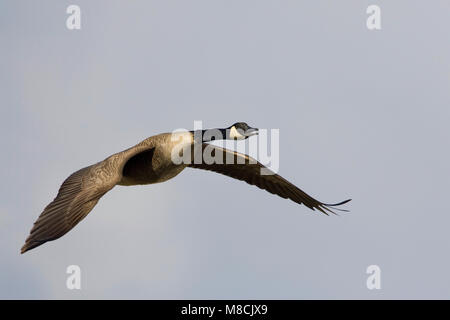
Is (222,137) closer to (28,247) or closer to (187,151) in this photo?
(187,151)

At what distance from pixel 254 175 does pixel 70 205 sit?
4920 mm

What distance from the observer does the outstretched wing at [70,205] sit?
10898 mm

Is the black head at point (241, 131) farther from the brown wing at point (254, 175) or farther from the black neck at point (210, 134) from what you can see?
the brown wing at point (254, 175)

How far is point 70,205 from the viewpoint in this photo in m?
11.5

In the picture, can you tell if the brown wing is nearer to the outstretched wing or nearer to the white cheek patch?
the white cheek patch

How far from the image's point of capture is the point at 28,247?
1066 cm

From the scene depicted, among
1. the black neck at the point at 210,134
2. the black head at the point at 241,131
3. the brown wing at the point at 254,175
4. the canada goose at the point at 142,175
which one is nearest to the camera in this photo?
the canada goose at the point at 142,175

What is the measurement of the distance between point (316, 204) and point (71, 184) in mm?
5124

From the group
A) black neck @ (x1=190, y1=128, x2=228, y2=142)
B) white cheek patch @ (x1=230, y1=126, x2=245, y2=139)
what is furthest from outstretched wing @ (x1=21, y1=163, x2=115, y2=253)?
white cheek patch @ (x1=230, y1=126, x2=245, y2=139)

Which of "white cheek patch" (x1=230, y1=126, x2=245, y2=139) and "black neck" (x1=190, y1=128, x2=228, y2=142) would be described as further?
"black neck" (x1=190, y1=128, x2=228, y2=142)

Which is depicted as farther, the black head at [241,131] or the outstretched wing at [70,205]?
the black head at [241,131]

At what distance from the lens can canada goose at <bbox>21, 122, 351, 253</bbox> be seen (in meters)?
11.2

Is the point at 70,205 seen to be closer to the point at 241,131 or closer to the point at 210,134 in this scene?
the point at 210,134

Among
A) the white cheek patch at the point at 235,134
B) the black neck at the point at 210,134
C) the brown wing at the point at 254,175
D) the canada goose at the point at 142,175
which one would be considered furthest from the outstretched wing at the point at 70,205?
the brown wing at the point at 254,175
